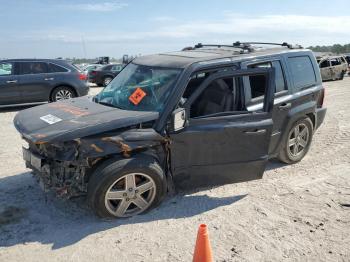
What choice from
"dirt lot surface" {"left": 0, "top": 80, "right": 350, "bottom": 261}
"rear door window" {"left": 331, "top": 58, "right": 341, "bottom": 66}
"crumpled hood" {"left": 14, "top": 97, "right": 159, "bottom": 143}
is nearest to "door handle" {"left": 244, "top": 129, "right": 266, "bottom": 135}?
"dirt lot surface" {"left": 0, "top": 80, "right": 350, "bottom": 261}

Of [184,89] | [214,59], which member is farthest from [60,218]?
[214,59]

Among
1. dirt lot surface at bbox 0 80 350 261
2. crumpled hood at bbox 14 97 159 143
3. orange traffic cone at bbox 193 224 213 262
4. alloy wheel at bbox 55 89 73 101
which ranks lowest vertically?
dirt lot surface at bbox 0 80 350 261

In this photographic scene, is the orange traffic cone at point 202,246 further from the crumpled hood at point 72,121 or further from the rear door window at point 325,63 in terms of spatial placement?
the rear door window at point 325,63

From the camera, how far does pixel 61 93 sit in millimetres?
12477

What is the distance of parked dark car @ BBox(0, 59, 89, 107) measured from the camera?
11.8 m

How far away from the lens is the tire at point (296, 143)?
19.7 ft

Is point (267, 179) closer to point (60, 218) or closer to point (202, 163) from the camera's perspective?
point (202, 163)

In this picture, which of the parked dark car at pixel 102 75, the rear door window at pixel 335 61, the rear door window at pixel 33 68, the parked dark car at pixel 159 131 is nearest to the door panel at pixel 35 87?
the rear door window at pixel 33 68

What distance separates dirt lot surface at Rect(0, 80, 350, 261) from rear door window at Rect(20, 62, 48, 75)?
272 inches

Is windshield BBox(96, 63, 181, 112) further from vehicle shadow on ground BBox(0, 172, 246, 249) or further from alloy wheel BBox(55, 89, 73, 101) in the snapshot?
alloy wheel BBox(55, 89, 73, 101)

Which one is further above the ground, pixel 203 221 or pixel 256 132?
pixel 256 132

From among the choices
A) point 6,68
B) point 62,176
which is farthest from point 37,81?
point 62,176

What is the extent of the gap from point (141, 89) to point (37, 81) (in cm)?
814

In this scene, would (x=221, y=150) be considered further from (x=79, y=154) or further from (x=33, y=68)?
(x=33, y=68)
